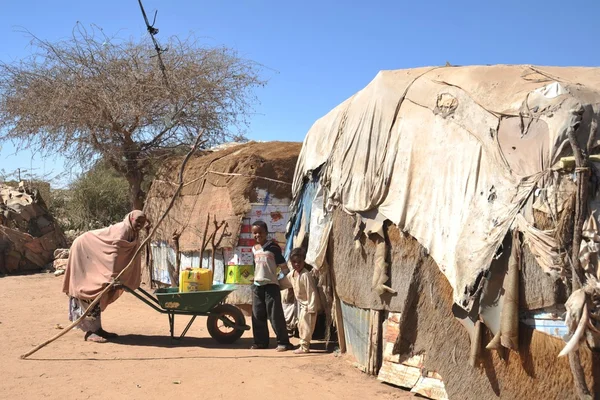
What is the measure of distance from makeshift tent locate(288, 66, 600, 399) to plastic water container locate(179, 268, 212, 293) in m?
1.60

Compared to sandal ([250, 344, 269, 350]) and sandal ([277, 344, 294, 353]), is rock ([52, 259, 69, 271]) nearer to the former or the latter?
sandal ([250, 344, 269, 350])

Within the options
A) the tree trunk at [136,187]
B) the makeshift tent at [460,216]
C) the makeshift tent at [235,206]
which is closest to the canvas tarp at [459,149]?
the makeshift tent at [460,216]

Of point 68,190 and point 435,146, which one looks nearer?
point 435,146

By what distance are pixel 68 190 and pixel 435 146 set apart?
800 inches

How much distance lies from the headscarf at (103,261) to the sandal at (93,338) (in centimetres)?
38

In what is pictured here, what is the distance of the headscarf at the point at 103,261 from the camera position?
8227mm

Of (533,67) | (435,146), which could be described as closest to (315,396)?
(435,146)

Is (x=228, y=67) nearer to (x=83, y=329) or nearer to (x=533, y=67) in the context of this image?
(x=83, y=329)

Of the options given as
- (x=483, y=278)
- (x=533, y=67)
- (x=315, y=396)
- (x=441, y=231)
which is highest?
(x=533, y=67)

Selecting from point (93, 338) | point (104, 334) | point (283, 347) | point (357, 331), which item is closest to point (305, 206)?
point (283, 347)

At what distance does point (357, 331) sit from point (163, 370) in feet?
6.92

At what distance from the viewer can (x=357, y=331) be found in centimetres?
687

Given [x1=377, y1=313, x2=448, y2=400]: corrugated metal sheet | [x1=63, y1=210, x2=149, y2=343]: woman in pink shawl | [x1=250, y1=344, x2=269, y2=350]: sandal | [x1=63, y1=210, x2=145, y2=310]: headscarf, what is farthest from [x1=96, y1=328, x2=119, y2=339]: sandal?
[x1=377, y1=313, x2=448, y2=400]: corrugated metal sheet

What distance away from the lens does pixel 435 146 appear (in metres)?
5.69
